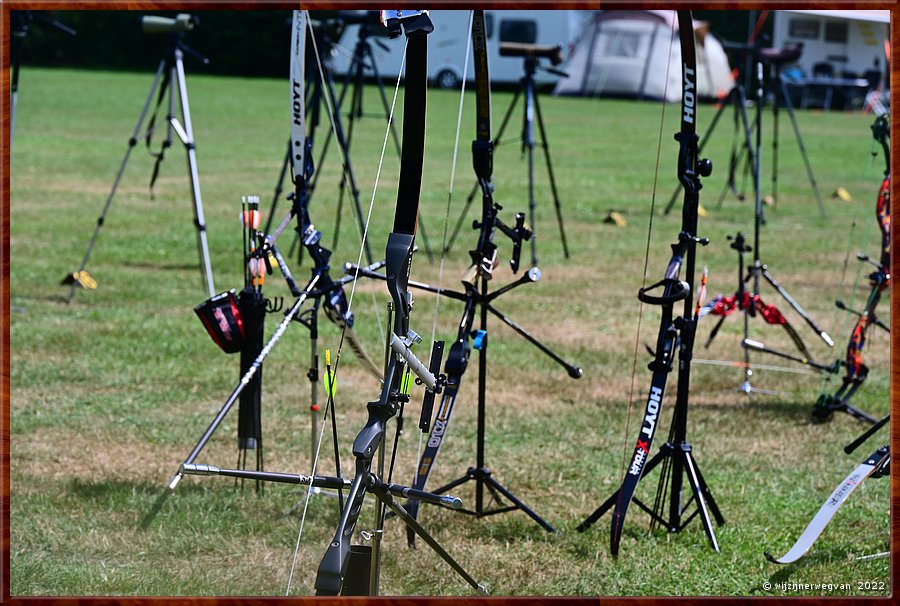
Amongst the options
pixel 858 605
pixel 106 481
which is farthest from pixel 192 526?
pixel 858 605

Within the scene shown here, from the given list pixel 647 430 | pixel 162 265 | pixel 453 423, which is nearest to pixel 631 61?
pixel 162 265

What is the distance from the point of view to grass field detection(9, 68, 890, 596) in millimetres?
3818

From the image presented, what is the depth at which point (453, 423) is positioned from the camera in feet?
18.2

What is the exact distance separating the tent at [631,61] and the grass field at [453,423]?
15.2 metres

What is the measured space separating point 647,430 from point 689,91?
1.13m

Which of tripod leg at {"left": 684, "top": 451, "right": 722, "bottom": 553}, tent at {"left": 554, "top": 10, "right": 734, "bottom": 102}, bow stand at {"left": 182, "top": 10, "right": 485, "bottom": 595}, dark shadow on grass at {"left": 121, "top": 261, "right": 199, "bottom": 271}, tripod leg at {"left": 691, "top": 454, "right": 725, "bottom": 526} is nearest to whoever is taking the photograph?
bow stand at {"left": 182, "top": 10, "right": 485, "bottom": 595}

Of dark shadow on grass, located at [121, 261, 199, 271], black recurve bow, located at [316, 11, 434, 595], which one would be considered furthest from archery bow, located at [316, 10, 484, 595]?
dark shadow on grass, located at [121, 261, 199, 271]

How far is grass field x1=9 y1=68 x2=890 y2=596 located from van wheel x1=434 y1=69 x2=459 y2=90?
57.4 ft

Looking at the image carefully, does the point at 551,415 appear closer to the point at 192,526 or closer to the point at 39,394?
the point at 192,526

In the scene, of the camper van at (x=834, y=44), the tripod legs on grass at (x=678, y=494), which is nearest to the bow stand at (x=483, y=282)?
the tripod legs on grass at (x=678, y=494)

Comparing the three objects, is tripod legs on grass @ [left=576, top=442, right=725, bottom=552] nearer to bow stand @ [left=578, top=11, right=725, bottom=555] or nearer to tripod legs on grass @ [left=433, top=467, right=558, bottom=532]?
bow stand @ [left=578, top=11, right=725, bottom=555]

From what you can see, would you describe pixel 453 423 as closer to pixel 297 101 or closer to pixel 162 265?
pixel 297 101

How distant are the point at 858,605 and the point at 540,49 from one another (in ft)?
23.2

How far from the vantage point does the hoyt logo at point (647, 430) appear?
3.74 metres
